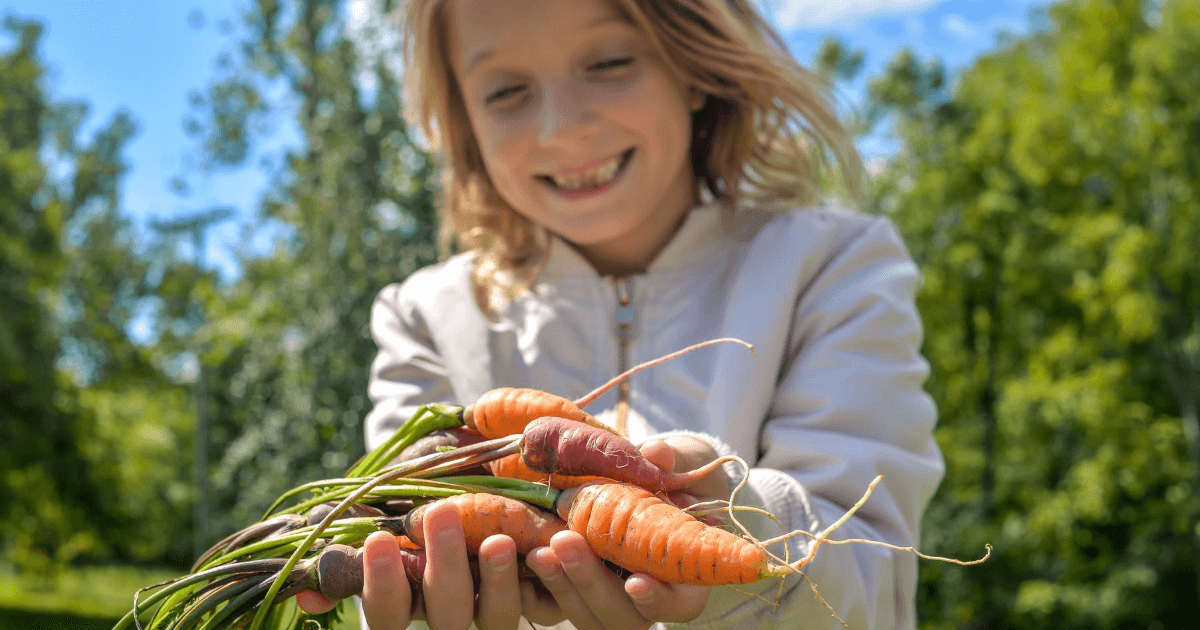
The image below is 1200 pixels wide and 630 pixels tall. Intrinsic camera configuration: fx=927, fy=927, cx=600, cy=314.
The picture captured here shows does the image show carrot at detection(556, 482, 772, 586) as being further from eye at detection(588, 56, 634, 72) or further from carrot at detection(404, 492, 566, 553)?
eye at detection(588, 56, 634, 72)

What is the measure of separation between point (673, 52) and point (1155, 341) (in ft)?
64.2

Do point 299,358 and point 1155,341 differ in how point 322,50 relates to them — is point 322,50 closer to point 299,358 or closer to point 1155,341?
point 299,358

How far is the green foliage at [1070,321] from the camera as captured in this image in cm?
1809

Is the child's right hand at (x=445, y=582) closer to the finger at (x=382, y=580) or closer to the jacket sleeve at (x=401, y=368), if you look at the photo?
the finger at (x=382, y=580)

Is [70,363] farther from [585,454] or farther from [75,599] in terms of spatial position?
[585,454]

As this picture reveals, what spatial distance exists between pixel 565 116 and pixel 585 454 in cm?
105

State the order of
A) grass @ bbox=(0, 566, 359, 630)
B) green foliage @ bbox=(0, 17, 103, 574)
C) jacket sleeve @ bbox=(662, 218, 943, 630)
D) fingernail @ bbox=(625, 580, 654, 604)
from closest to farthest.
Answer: fingernail @ bbox=(625, 580, 654, 604)
jacket sleeve @ bbox=(662, 218, 943, 630)
green foliage @ bbox=(0, 17, 103, 574)
grass @ bbox=(0, 566, 359, 630)

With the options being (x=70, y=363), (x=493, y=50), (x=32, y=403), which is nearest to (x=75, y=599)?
(x=32, y=403)

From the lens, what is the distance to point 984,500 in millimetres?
20969

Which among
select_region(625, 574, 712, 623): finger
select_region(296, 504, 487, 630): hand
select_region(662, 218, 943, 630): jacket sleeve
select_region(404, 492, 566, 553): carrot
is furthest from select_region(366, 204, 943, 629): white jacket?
select_region(296, 504, 487, 630): hand

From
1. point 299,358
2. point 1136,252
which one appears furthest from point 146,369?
point 1136,252

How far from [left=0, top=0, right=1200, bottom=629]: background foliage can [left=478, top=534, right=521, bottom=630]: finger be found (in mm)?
7807

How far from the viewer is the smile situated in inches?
101

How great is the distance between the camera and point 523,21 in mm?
2418
